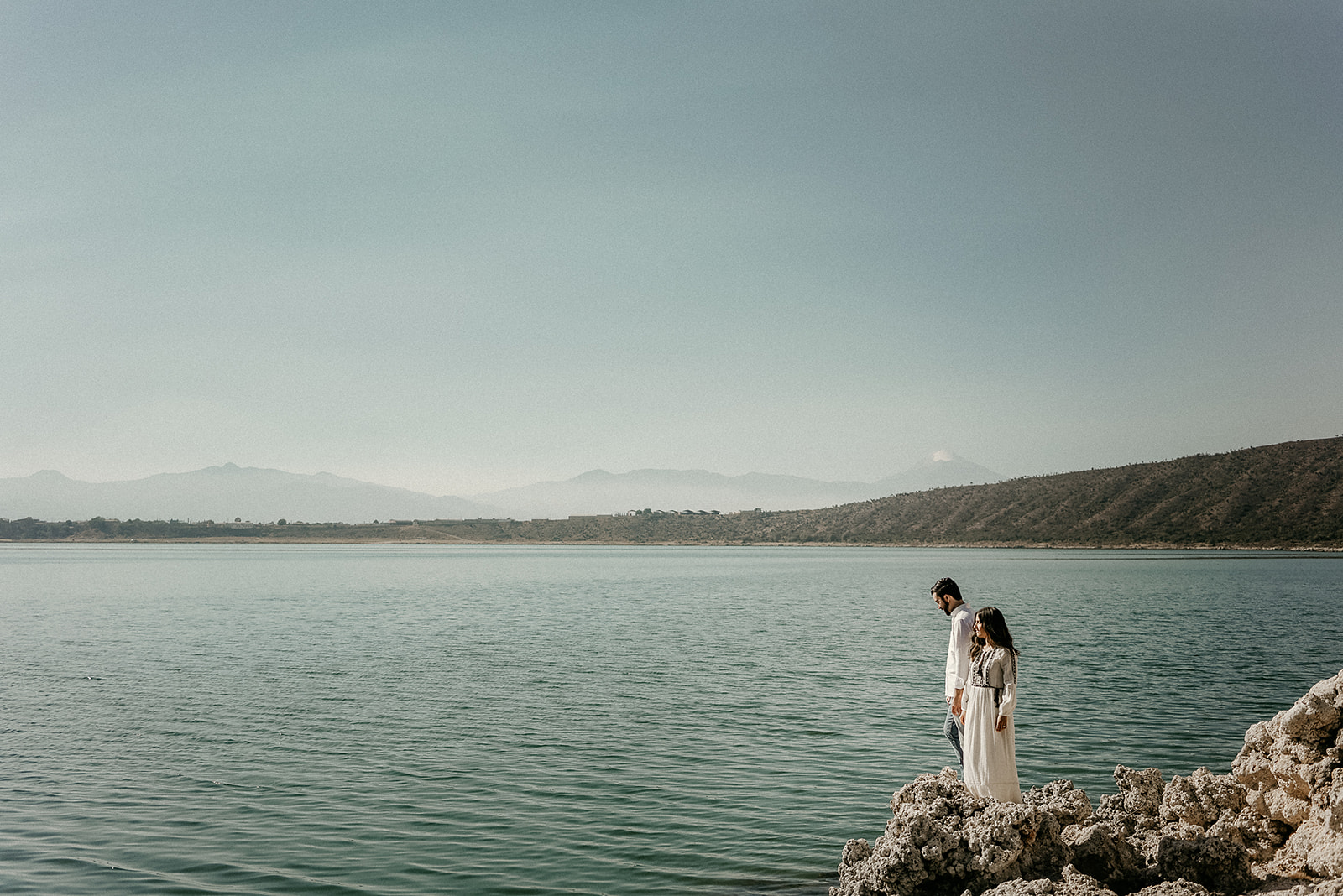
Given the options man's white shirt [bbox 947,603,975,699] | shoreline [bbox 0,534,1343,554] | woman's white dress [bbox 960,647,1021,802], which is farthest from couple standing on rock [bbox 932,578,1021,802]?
shoreline [bbox 0,534,1343,554]

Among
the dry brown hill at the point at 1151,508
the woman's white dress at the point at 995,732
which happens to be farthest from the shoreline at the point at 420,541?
the woman's white dress at the point at 995,732

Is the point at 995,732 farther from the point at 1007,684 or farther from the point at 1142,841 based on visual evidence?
the point at 1142,841

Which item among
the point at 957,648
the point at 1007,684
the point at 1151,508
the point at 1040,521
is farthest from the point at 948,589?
the point at 1040,521

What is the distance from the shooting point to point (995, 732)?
320 inches

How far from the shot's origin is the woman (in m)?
8.09

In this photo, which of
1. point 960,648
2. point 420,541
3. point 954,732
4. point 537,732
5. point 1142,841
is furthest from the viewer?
point 420,541

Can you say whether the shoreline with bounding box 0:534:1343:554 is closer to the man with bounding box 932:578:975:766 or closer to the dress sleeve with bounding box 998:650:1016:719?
the man with bounding box 932:578:975:766

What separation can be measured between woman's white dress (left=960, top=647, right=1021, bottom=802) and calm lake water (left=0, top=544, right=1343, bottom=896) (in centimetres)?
179

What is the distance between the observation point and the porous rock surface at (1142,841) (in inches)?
272

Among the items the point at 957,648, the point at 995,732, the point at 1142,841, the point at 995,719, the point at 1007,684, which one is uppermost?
the point at 957,648

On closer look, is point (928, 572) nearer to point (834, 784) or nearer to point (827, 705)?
point (827, 705)

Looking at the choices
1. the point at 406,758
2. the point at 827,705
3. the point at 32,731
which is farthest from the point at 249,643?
the point at 827,705

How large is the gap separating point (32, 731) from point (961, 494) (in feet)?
Answer: 516

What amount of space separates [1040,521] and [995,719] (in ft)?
441
